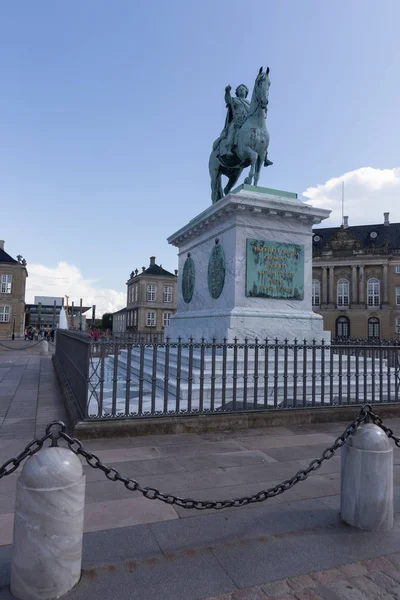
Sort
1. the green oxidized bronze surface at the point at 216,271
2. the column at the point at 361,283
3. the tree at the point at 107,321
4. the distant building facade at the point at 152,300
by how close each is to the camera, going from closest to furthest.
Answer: the green oxidized bronze surface at the point at 216,271, the column at the point at 361,283, the distant building facade at the point at 152,300, the tree at the point at 107,321

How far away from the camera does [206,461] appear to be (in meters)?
4.86

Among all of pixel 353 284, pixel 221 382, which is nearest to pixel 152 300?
pixel 353 284

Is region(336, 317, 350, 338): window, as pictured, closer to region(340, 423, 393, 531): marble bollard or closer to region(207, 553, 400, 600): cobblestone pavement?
region(340, 423, 393, 531): marble bollard

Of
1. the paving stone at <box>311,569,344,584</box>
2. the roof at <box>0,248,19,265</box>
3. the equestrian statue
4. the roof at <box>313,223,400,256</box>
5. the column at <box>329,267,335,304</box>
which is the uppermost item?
the roof at <box>313,223,400,256</box>

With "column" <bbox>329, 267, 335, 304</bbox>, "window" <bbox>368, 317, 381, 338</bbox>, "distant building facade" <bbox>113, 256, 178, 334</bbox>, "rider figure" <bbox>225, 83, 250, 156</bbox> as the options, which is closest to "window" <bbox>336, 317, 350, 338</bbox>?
"column" <bbox>329, 267, 335, 304</bbox>

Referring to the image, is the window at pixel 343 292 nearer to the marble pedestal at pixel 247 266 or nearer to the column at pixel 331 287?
the column at pixel 331 287

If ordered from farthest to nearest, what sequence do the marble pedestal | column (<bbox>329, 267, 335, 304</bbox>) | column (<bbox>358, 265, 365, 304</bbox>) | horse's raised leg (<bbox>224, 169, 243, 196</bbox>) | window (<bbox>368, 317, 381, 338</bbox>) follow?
column (<bbox>329, 267, 335, 304</bbox>) < column (<bbox>358, 265, 365, 304</bbox>) < window (<bbox>368, 317, 381, 338</bbox>) < horse's raised leg (<bbox>224, 169, 243, 196</bbox>) < the marble pedestal

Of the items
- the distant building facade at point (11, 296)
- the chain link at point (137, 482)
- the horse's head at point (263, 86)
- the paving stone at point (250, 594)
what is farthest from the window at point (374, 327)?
the paving stone at point (250, 594)

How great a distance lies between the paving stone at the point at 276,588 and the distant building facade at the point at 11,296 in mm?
68987

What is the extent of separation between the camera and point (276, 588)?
2555 millimetres

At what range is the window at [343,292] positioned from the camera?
6925cm

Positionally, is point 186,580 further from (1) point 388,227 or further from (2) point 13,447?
(1) point 388,227

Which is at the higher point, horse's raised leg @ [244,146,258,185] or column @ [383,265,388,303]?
column @ [383,265,388,303]

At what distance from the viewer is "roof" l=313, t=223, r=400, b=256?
68.9 m
